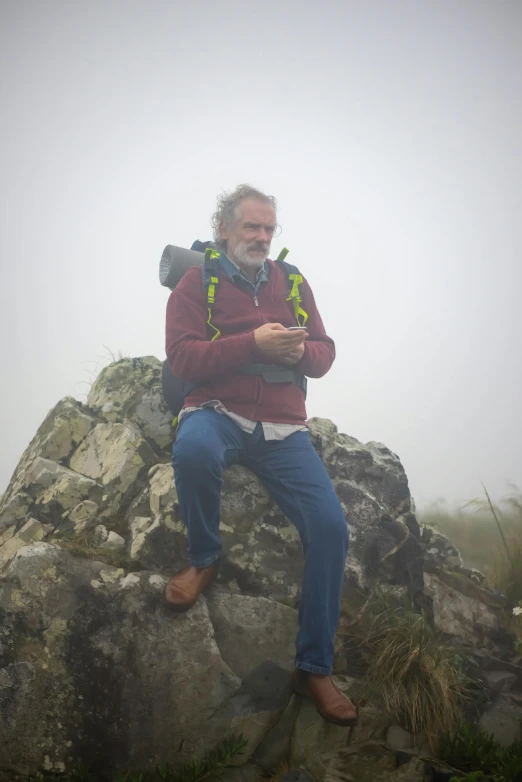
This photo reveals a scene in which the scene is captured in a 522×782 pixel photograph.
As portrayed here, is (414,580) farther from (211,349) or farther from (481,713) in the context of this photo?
(211,349)

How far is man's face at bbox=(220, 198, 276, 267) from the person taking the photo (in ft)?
15.4

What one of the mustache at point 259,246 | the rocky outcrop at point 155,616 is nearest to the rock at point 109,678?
the rocky outcrop at point 155,616

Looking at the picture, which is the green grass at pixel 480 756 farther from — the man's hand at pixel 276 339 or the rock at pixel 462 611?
the man's hand at pixel 276 339

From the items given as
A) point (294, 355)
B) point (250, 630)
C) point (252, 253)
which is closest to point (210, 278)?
point (252, 253)

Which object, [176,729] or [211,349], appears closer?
[176,729]

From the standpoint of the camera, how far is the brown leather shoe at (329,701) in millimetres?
3346

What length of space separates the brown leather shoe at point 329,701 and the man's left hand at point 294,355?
2483mm

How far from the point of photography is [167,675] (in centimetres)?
338

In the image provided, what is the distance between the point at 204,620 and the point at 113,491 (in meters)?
1.60

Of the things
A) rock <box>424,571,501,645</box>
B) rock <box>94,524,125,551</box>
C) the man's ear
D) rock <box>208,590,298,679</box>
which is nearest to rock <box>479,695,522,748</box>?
rock <box>424,571,501,645</box>

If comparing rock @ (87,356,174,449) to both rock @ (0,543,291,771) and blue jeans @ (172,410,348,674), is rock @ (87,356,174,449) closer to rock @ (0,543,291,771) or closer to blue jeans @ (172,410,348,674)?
blue jeans @ (172,410,348,674)

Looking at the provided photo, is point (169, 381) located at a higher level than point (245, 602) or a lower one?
higher

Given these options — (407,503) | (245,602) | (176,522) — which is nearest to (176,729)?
(245,602)

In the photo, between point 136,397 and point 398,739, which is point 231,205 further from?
point 398,739
